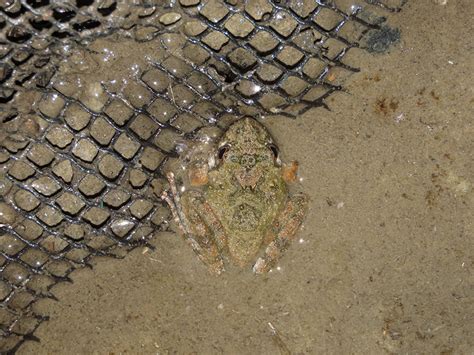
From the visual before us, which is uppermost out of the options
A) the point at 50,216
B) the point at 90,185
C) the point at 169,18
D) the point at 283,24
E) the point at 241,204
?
the point at 283,24

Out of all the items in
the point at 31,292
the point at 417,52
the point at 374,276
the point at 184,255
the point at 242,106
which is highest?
the point at 417,52

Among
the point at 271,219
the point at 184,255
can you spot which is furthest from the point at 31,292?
the point at 271,219

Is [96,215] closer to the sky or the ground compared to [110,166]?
closer to the ground

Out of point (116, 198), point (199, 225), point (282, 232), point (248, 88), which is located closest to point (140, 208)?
point (116, 198)

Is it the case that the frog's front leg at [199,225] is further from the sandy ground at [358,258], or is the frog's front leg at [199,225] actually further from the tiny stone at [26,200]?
the tiny stone at [26,200]

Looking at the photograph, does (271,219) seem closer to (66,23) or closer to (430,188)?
(430,188)

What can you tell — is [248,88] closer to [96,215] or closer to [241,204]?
[241,204]
